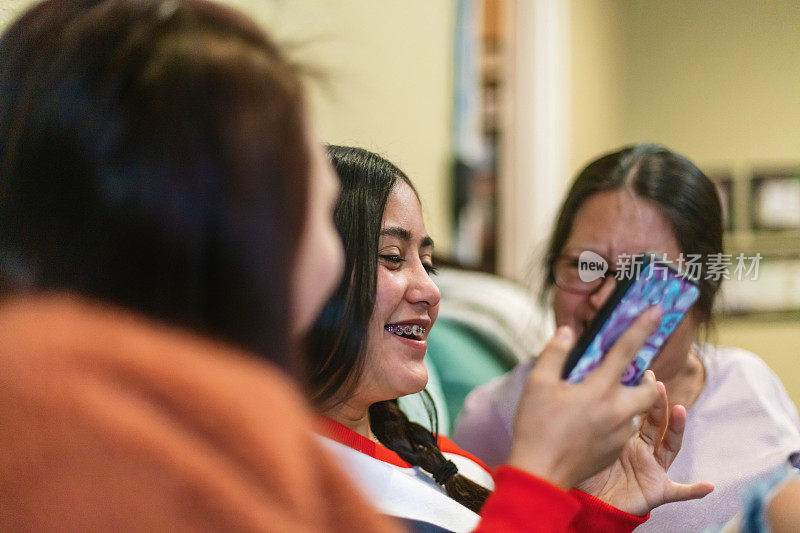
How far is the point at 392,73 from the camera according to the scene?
5.56 feet

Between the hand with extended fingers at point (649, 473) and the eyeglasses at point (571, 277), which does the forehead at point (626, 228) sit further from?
the hand with extended fingers at point (649, 473)

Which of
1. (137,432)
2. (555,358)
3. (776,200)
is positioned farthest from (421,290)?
(776,200)

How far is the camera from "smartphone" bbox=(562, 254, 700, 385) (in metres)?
0.61

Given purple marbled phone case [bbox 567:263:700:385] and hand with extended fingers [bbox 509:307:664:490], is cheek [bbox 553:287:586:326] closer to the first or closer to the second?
purple marbled phone case [bbox 567:263:700:385]

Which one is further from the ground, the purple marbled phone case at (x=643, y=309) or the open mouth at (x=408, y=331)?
the purple marbled phone case at (x=643, y=309)

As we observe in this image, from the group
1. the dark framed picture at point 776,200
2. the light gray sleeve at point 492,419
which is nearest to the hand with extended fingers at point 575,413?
the light gray sleeve at point 492,419

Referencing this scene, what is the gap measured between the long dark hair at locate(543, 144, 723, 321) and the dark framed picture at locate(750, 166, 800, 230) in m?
1.63

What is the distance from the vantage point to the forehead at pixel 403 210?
32.4 inches

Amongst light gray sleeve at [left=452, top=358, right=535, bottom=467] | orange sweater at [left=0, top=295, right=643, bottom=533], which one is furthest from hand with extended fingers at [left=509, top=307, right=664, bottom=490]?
light gray sleeve at [left=452, top=358, right=535, bottom=467]

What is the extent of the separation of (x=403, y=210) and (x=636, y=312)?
309mm

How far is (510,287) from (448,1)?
88 cm

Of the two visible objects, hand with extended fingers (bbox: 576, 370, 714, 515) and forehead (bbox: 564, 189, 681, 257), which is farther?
forehead (bbox: 564, 189, 681, 257)

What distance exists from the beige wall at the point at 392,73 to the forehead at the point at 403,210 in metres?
0.09

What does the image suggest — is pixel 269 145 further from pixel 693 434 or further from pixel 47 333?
pixel 693 434
